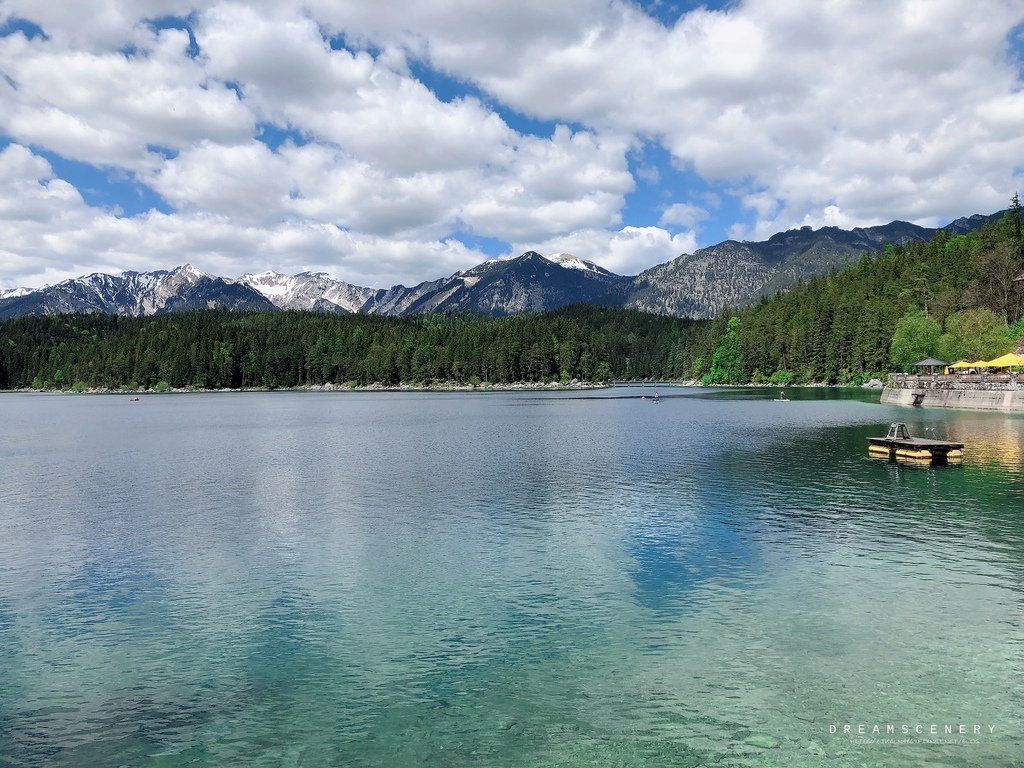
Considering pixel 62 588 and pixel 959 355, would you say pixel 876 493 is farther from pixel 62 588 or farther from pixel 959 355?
pixel 959 355

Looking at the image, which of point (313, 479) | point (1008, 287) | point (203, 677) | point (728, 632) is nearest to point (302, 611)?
point (203, 677)

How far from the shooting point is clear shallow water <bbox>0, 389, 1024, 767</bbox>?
14430 mm

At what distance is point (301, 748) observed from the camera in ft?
46.2

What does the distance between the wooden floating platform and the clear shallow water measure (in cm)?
519

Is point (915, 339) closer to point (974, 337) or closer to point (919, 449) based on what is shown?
point (974, 337)

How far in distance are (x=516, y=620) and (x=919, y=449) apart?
4577 centimetres

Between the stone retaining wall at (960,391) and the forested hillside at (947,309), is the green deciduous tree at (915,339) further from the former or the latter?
the stone retaining wall at (960,391)

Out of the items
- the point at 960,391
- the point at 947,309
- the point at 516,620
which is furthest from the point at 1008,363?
the point at 516,620

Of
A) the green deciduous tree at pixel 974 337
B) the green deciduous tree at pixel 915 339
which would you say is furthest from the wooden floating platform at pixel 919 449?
the green deciduous tree at pixel 915 339

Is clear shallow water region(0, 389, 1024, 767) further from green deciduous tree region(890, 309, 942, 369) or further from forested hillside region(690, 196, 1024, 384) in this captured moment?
green deciduous tree region(890, 309, 942, 369)

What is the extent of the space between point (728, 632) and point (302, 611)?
46.4 feet

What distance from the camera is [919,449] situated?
52906mm

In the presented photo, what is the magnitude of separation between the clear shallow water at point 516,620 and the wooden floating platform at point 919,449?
17.0 feet

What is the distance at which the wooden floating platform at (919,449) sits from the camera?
52.7 m
